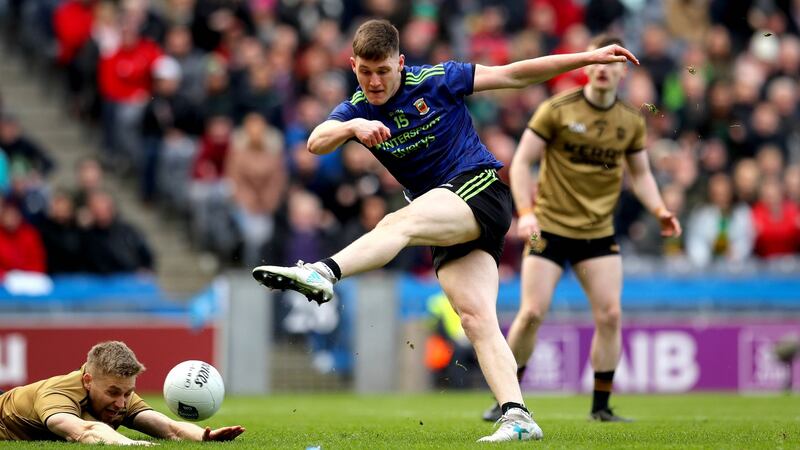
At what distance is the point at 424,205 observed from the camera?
8.86 meters

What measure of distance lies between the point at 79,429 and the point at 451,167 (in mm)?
2895

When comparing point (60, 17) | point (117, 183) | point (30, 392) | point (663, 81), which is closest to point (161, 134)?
point (117, 183)

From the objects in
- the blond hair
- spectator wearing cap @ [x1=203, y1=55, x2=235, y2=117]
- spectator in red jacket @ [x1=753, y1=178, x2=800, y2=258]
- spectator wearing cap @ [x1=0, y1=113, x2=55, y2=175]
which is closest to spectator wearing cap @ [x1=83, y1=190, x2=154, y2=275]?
spectator wearing cap @ [x1=0, y1=113, x2=55, y2=175]

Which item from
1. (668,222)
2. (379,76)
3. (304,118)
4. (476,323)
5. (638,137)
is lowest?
(476,323)

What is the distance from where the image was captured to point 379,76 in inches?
352

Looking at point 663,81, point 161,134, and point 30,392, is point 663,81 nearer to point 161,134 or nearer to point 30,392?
point 161,134

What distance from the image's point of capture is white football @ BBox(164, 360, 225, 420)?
9656 millimetres

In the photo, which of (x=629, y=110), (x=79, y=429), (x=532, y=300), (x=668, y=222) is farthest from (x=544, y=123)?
(x=79, y=429)

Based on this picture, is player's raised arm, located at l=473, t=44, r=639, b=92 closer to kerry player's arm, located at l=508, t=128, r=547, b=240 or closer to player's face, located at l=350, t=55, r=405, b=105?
player's face, located at l=350, t=55, r=405, b=105

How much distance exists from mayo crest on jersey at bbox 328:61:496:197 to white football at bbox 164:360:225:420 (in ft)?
6.49

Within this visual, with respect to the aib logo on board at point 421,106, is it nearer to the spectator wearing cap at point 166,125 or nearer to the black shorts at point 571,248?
the black shorts at point 571,248

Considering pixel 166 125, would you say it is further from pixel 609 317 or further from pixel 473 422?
pixel 609 317

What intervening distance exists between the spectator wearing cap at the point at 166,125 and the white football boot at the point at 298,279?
1240cm

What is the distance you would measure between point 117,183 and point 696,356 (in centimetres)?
907
